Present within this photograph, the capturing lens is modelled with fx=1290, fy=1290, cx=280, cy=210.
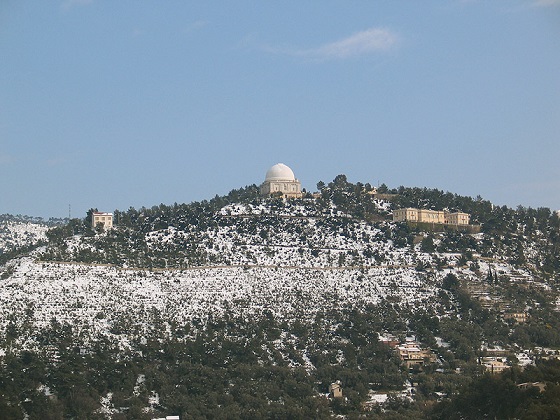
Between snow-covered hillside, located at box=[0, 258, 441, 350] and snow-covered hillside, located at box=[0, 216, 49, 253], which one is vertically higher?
snow-covered hillside, located at box=[0, 216, 49, 253]

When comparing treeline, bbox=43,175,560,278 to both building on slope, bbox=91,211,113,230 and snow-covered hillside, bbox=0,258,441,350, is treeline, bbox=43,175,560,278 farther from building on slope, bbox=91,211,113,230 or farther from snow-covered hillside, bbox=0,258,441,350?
snow-covered hillside, bbox=0,258,441,350

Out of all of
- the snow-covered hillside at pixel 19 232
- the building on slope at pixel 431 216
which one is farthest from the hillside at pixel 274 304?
the snow-covered hillside at pixel 19 232

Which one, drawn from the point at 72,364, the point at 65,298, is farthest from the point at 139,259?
the point at 72,364

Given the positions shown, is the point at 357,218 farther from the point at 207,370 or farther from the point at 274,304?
the point at 207,370

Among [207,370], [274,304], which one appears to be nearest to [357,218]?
[274,304]

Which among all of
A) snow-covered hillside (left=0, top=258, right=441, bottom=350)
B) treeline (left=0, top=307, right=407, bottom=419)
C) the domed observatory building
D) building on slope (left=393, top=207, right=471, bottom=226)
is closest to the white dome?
the domed observatory building

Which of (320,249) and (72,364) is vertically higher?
(320,249)

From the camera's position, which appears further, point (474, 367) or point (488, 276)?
point (488, 276)

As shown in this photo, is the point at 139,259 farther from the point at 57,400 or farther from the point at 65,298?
the point at 57,400

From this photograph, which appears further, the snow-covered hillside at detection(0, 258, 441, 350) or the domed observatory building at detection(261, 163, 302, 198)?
the domed observatory building at detection(261, 163, 302, 198)
